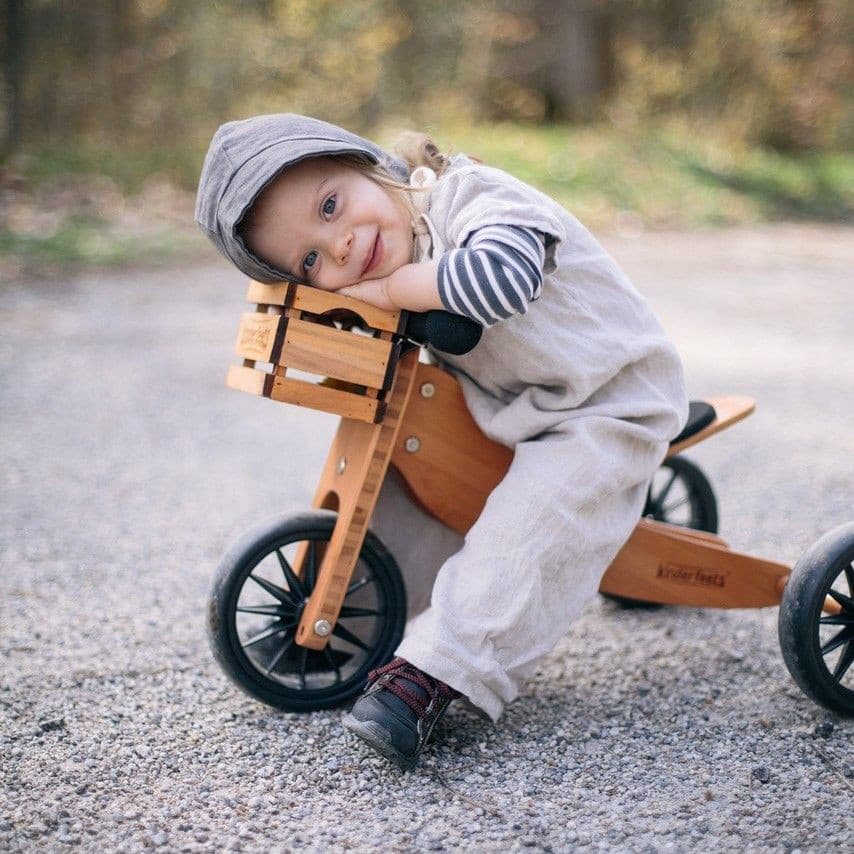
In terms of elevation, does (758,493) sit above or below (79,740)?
above

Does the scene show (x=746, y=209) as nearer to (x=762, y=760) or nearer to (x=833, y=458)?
(x=833, y=458)

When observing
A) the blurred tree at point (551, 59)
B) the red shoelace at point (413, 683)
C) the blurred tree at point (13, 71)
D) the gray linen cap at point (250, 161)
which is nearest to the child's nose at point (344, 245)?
the gray linen cap at point (250, 161)

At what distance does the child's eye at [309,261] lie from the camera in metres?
1.95

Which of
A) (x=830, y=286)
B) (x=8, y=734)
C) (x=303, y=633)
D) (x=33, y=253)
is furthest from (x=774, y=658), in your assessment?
(x=33, y=253)

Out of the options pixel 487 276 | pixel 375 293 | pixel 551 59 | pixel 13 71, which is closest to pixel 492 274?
pixel 487 276

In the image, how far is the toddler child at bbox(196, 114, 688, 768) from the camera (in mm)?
1843

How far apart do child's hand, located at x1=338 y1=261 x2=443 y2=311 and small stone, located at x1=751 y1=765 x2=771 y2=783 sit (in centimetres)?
101

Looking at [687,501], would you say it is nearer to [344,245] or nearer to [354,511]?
[354,511]

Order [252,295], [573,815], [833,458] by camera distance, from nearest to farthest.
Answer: [573,815]
[252,295]
[833,458]

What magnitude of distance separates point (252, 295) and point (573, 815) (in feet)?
3.78

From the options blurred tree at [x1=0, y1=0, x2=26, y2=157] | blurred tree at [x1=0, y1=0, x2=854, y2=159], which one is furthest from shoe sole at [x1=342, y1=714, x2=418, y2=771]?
blurred tree at [x1=0, y1=0, x2=854, y2=159]

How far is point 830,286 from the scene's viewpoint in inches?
277

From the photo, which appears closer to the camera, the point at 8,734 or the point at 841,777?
the point at 841,777

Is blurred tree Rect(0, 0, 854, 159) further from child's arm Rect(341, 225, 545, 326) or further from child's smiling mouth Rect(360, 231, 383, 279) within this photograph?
child's arm Rect(341, 225, 545, 326)
